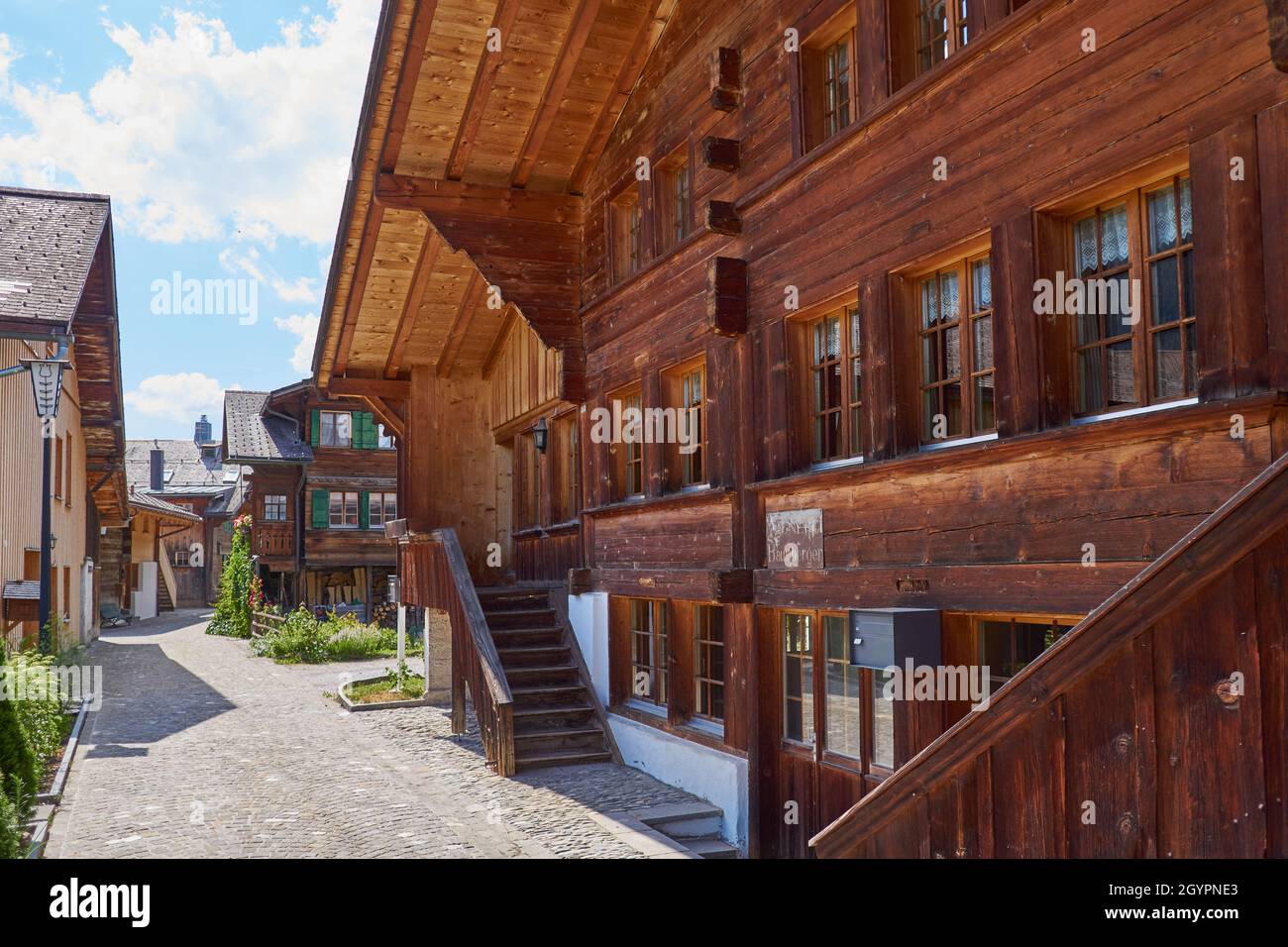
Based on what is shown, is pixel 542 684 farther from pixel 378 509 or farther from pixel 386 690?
pixel 378 509

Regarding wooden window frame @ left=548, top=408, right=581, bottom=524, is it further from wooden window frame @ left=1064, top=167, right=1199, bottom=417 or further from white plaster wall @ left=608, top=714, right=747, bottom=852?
wooden window frame @ left=1064, top=167, right=1199, bottom=417

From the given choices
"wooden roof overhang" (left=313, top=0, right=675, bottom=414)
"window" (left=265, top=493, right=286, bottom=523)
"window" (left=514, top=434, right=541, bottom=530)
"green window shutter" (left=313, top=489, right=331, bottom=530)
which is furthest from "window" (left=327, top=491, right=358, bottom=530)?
"wooden roof overhang" (left=313, top=0, right=675, bottom=414)

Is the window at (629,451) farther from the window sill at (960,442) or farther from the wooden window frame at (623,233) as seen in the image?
the window sill at (960,442)

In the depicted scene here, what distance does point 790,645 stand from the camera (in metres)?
8.62

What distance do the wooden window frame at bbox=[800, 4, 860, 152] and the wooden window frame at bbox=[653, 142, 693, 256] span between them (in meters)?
2.38

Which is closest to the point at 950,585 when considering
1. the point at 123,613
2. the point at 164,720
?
the point at 164,720

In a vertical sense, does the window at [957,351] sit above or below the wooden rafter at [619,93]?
below

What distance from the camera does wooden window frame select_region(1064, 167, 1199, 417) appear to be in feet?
→ 17.2

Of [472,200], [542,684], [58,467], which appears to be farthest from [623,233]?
[58,467]

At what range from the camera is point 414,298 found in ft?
48.0

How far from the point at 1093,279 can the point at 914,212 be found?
1.46 m

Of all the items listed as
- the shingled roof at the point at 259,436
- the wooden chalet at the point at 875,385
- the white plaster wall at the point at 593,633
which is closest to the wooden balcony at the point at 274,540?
the shingled roof at the point at 259,436

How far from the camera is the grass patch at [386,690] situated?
54.4 ft

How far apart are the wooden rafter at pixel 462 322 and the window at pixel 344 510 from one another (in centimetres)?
1756
